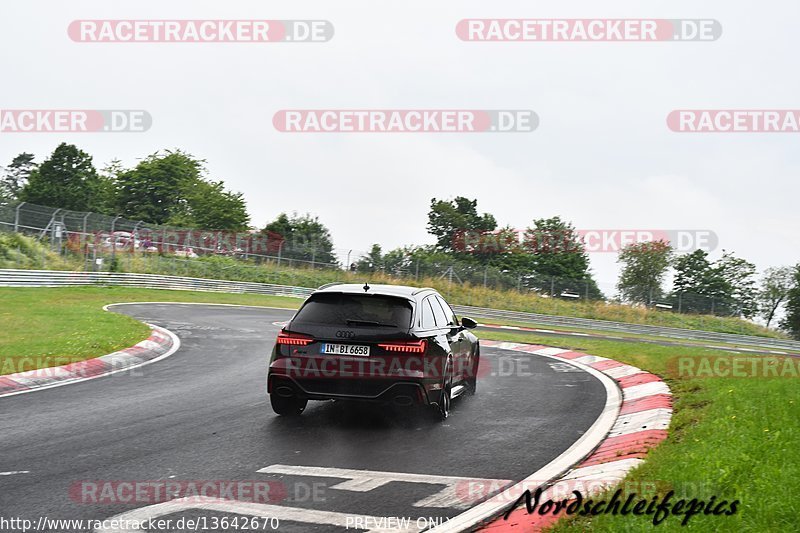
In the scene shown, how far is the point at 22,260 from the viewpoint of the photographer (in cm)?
3281

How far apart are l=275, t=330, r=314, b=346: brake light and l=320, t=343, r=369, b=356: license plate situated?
0.20m

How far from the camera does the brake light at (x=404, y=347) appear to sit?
834 cm

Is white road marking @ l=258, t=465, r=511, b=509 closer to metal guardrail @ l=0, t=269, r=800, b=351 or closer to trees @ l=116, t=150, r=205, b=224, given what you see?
metal guardrail @ l=0, t=269, r=800, b=351

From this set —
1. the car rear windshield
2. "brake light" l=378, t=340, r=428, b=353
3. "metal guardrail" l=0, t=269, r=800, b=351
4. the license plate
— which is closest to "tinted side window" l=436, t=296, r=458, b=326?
the car rear windshield

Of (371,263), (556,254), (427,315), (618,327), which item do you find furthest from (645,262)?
(427,315)

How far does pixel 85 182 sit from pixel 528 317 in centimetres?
6962

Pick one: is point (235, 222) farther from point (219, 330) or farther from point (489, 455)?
point (489, 455)

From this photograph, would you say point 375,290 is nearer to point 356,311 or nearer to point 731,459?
point 356,311

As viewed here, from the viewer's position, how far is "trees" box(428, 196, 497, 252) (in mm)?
89562

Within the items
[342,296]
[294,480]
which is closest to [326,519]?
[294,480]

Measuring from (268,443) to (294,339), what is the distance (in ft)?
4.61

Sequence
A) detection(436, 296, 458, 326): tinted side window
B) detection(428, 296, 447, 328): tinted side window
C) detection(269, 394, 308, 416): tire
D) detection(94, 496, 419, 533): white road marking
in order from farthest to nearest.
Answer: detection(436, 296, 458, 326): tinted side window
detection(428, 296, 447, 328): tinted side window
detection(269, 394, 308, 416): tire
detection(94, 496, 419, 533): white road marking

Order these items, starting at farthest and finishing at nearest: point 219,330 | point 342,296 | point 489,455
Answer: point 219,330, point 342,296, point 489,455

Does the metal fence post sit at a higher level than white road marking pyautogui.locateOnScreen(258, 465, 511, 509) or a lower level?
higher
